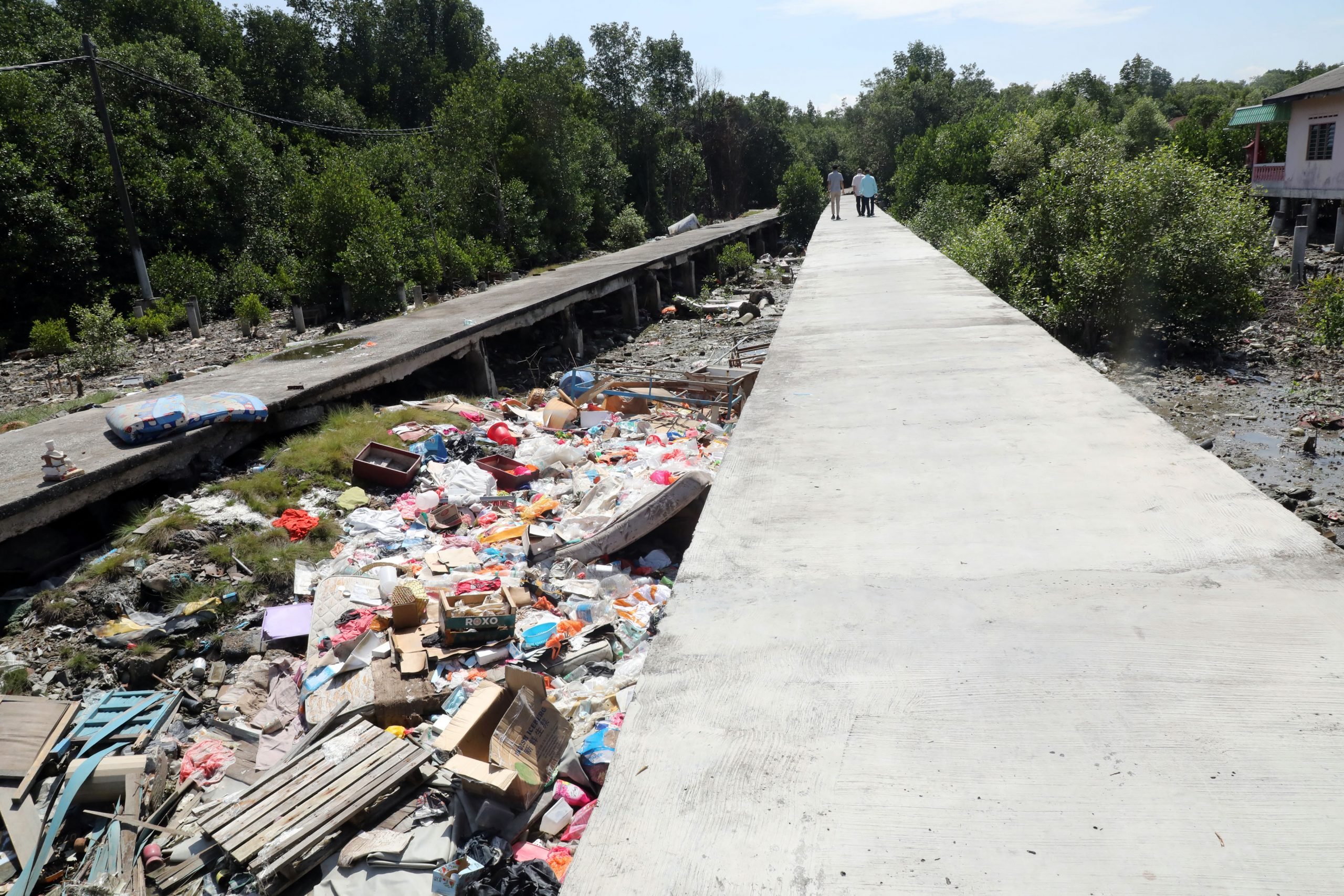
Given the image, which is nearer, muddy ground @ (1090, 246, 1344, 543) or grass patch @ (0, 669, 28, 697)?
grass patch @ (0, 669, 28, 697)

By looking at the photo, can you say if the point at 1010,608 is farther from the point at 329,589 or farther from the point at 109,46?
the point at 109,46

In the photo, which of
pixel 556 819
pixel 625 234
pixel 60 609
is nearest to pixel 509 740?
pixel 556 819

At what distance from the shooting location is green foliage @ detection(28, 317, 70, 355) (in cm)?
1429

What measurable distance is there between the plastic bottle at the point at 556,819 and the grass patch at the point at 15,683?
10.2ft

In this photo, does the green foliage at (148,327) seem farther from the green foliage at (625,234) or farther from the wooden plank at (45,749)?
the green foliage at (625,234)

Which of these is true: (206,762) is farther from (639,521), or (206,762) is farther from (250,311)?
(250,311)

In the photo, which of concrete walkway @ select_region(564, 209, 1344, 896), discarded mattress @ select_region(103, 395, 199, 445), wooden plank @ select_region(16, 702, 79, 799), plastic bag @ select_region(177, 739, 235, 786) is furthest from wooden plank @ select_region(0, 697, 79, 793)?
concrete walkway @ select_region(564, 209, 1344, 896)

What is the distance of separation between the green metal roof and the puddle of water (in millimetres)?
25323

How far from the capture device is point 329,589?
5.25m

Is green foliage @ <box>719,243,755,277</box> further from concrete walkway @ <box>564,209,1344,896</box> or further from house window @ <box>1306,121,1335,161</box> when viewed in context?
concrete walkway @ <box>564,209,1344,896</box>

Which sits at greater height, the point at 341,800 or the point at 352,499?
the point at 352,499

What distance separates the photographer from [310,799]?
3.46 metres

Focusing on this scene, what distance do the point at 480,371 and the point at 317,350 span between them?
2022mm

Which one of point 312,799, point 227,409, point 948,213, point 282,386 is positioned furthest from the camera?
point 948,213
